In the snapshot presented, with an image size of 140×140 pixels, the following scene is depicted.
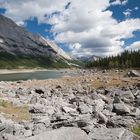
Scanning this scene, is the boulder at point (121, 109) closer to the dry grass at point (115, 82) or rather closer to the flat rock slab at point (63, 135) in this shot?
the flat rock slab at point (63, 135)

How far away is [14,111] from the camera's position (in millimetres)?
30656

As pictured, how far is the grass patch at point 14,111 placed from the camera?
2770cm

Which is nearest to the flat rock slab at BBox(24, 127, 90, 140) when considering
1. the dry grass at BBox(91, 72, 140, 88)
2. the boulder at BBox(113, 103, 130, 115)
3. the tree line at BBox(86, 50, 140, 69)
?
the boulder at BBox(113, 103, 130, 115)

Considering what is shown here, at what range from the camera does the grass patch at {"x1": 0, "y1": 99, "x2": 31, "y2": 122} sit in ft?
90.9

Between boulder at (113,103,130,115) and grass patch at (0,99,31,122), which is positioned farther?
grass patch at (0,99,31,122)

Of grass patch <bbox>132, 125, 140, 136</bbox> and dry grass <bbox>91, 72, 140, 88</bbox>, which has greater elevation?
dry grass <bbox>91, 72, 140, 88</bbox>

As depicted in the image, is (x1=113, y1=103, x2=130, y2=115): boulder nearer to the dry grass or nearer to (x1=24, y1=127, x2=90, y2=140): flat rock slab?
(x1=24, y1=127, x2=90, y2=140): flat rock slab

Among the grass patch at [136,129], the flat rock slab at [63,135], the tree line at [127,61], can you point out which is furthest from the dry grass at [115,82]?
the tree line at [127,61]

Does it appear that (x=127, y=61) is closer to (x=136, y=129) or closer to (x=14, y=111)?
(x=14, y=111)

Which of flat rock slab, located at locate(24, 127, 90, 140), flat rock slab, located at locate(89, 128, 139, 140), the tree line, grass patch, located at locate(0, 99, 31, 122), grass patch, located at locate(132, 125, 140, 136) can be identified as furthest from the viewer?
the tree line

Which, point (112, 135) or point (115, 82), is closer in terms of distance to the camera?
point (112, 135)

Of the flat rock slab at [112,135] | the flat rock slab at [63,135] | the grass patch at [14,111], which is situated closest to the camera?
the flat rock slab at [63,135]

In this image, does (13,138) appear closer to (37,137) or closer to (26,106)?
(37,137)

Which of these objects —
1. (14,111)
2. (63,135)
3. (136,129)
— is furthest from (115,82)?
(63,135)
